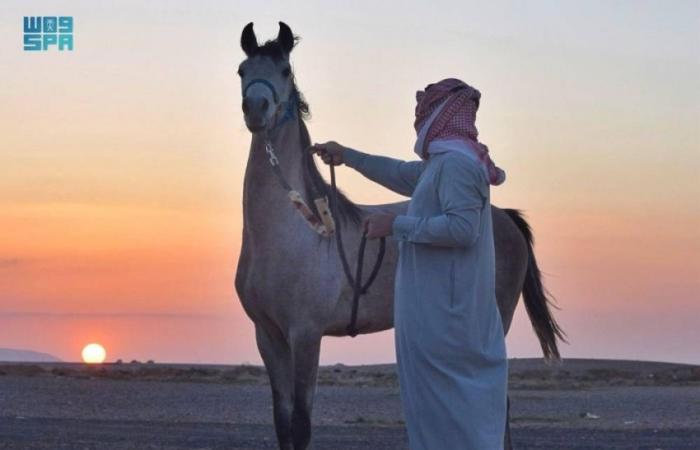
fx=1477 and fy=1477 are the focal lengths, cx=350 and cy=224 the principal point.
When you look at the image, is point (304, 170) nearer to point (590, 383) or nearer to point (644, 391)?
point (644, 391)

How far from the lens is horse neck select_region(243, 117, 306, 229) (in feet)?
33.9

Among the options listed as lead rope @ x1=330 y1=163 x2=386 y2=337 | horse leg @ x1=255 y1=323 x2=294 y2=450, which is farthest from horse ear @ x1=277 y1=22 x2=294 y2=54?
horse leg @ x1=255 y1=323 x2=294 y2=450

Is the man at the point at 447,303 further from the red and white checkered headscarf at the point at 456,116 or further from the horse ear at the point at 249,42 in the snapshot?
the horse ear at the point at 249,42

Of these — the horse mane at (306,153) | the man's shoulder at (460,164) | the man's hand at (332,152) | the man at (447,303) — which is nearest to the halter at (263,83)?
the horse mane at (306,153)

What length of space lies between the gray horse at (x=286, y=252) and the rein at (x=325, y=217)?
0.01 m

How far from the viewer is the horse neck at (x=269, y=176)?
10320mm

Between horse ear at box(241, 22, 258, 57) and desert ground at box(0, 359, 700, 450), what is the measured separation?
4801 millimetres

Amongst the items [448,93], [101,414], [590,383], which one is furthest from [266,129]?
[590,383]

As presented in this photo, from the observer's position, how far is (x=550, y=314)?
1261 centimetres

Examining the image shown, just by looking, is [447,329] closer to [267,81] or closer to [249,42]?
[267,81]

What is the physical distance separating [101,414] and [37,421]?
2.17 metres

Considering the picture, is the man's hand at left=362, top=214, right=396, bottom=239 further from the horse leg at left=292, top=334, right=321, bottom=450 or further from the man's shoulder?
the horse leg at left=292, top=334, right=321, bottom=450

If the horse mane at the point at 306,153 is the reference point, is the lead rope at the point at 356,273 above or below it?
below

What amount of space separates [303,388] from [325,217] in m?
1.24
